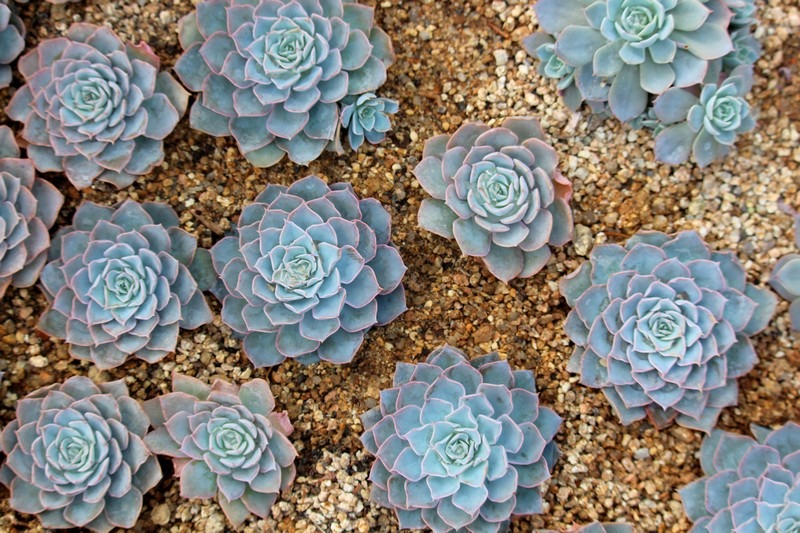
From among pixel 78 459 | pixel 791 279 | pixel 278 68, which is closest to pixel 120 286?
pixel 78 459

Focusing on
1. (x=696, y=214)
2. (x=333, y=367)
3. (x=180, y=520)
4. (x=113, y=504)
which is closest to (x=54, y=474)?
(x=113, y=504)

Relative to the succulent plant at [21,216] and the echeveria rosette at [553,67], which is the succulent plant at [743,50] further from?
the succulent plant at [21,216]

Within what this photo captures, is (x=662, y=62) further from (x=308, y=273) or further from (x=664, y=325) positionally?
(x=308, y=273)

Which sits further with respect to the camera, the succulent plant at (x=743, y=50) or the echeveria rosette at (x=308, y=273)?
the succulent plant at (x=743, y=50)

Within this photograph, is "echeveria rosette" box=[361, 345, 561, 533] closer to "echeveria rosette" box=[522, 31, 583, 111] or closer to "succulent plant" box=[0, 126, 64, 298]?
"echeveria rosette" box=[522, 31, 583, 111]

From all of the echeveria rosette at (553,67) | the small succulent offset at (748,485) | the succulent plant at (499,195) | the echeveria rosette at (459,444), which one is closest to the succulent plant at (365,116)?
the succulent plant at (499,195)

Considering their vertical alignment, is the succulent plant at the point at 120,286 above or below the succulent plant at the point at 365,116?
below

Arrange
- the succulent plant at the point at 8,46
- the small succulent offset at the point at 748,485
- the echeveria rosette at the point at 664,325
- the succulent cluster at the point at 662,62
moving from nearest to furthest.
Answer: the small succulent offset at the point at 748,485
the echeveria rosette at the point at 664,325
the succulent cluster at the point at 662,62
the succulent plant at the point at 8,46
